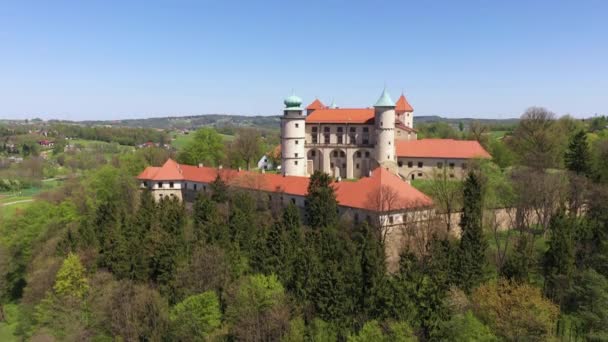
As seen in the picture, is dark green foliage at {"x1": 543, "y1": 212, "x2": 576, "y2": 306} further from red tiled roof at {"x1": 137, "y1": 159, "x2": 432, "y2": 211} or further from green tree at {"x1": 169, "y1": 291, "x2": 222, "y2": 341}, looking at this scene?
green tree at {"x1": 169, "y1": 291, "x2": 222, "y2": 341}

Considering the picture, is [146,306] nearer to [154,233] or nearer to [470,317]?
[154,233]

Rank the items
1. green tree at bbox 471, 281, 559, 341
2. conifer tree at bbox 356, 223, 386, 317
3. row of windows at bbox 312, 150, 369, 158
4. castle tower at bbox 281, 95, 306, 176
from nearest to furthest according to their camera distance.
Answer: green tree at bbox 471, 281, 559, 341
conifer tree at bbox 356, 223, 386, 317
castle tower at bbox 281, 95, 306, 176
row of windows at bbox 312, 150, 369, 158

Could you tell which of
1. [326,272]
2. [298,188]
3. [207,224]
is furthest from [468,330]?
[298,188]

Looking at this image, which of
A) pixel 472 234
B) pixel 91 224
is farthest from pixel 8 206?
pixel 472 234

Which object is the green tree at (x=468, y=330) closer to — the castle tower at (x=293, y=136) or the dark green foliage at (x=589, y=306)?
the dark green foliage at (x=589, y=306)

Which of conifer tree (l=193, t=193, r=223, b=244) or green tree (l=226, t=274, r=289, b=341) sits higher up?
conifer tree (l=193, t=193, r=223, b=244)

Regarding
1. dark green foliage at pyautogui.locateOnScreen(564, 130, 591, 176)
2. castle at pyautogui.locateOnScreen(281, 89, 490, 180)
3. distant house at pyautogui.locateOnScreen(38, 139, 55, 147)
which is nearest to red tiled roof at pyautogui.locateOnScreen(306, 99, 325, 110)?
castle at pyautogui.locateOnScreen(281, 89, 490, 180)

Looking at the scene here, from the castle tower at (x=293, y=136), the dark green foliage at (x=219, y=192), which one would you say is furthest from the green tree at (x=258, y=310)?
the castle tower at (x=293, y=136)
